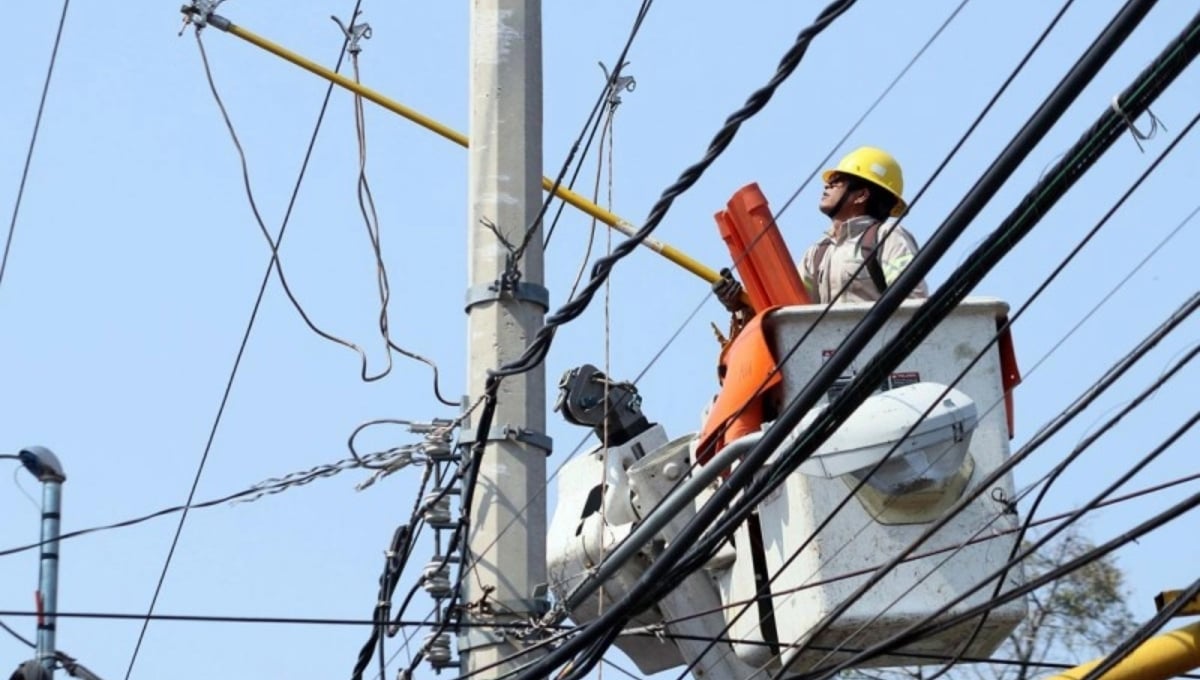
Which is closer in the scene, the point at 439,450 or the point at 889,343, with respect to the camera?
the point at 889,343

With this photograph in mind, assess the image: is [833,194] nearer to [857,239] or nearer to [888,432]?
[857,239]

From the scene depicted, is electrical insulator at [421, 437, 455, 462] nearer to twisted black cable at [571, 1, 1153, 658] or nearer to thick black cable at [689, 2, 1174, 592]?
twisted black cable at [571, 1, 1153, 658]

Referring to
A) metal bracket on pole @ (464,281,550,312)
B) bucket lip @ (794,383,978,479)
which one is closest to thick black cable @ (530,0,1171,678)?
bucket lip @ (794,383,978,479)

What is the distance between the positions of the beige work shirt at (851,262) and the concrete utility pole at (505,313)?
117 cm

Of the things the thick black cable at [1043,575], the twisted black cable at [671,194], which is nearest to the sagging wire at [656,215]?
the twisted black cable at [671,194]

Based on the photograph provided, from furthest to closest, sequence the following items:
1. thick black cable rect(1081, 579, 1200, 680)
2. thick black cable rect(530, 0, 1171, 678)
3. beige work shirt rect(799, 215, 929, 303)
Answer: beige work shirt rect(799, 215, 929, 303), thick black cable rect(1081, 579, 1200, 680), thick black cable rect(530, 0, 1171, 678)

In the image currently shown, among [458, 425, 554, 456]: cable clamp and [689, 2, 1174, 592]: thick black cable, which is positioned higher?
[458, 425, 554, 456]: cable clamp

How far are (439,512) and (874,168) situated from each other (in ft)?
7.77

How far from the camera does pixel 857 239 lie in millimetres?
9016

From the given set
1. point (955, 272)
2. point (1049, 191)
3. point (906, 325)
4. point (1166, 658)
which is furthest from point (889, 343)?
point (1166, 658)

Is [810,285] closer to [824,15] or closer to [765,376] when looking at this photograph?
[765,376]

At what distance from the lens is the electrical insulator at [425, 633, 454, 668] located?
789 cm

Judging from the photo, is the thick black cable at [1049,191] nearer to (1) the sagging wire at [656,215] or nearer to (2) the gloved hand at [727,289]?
(1) the sagging wire at [656,215]

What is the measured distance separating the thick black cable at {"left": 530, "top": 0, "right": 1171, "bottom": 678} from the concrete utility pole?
744 millimetres
